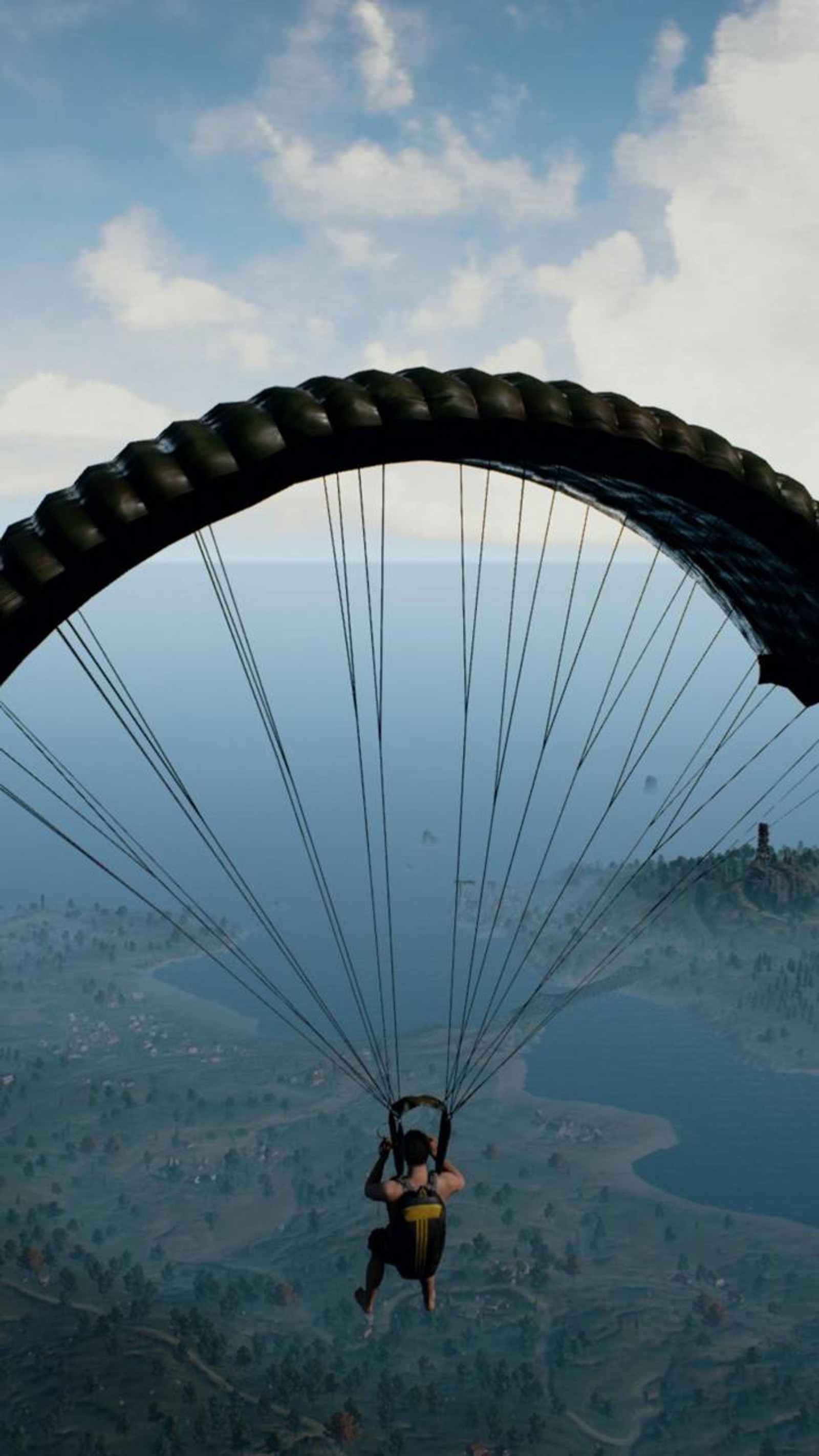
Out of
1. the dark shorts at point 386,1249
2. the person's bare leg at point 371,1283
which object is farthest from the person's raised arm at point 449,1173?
the person's bare leg at point 371,1283

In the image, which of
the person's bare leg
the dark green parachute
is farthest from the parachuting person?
the dark green parachute

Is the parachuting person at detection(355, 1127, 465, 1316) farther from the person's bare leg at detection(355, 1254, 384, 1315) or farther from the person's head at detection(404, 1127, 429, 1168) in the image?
the person's bare leg at detection(355, 1254, 384, 1315)

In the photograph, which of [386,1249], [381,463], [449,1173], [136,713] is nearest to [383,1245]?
[386,1249]

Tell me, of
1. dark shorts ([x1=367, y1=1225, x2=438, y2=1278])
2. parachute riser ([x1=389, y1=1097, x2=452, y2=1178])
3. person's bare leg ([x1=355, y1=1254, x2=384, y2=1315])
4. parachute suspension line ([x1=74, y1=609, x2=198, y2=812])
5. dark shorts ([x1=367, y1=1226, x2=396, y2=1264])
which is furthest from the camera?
person's bare leg ([x1=355, y1=1254, x2=384, y2=1315])

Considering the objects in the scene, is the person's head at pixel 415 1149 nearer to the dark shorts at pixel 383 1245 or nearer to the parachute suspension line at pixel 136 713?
the dark shorts at pixel 383 1245

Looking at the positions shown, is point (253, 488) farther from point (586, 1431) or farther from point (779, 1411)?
point (779, 1411)

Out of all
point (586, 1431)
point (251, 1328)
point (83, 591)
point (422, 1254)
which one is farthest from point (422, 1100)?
point (251, 1328)

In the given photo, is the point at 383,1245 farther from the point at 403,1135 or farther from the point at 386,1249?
the point at 403,1135

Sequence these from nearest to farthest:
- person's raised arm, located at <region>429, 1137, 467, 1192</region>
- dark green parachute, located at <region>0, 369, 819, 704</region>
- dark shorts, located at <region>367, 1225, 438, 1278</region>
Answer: dark green parachute, located at <region>0, 369, 819, 704</region> < dark shorts, located at <region>367, 1225, 438, 1278</region> < person's raised arm, located at <region>429, 1137, 467, 1192</region>
